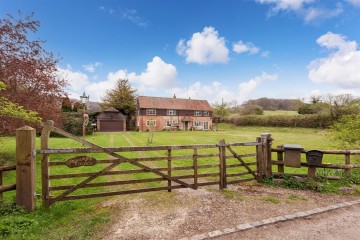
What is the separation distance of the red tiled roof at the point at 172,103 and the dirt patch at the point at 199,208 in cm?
3906

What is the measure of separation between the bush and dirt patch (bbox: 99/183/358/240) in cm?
3715

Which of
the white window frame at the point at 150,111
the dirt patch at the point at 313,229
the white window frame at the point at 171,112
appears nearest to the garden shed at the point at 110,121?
the white window frame at the point at 150,111

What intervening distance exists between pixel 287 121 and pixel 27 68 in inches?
1844

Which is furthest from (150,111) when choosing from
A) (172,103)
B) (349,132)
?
(349,132)

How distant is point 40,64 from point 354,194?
48.2 feet

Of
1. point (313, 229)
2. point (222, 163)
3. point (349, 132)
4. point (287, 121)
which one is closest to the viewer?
point (313, 229)

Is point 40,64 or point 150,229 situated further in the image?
point 40,64

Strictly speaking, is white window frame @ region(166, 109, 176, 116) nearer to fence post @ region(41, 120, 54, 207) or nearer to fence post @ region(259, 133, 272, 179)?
fence post @ region(259, 133, 272, 179)

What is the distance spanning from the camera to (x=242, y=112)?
57.5 m

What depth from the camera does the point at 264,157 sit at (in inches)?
297

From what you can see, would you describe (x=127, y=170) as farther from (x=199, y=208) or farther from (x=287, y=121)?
(x=287, y=121)

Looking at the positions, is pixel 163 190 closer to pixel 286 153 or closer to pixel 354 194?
pixel 286 153

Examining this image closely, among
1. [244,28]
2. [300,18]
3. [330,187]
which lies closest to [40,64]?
[330,187]

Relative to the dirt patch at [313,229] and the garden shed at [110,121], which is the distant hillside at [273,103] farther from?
the dirt patch at [313,229]
